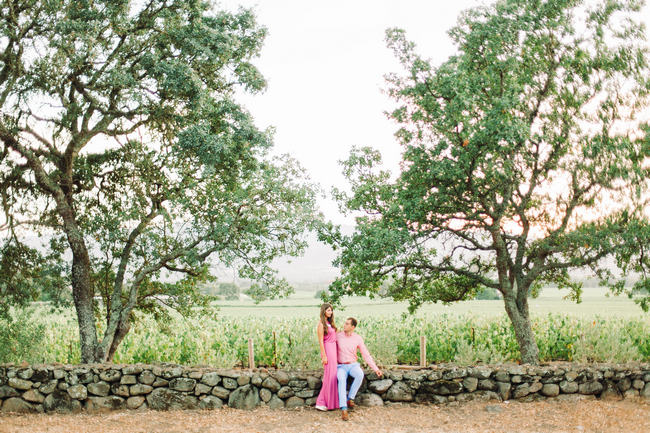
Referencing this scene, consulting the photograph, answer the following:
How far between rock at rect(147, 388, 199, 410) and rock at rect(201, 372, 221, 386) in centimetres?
40

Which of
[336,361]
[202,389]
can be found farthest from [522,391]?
[202,389]

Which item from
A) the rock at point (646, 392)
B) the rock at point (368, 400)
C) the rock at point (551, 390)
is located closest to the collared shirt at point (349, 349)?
the rock at point (368, 400)

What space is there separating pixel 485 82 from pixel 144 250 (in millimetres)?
8954

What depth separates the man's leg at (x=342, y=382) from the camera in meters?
9.91

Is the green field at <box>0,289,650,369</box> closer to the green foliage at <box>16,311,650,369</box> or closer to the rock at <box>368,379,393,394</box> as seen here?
the green foliage at <box>16,311,650,369</box>

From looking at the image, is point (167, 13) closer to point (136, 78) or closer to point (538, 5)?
point (136, 78)

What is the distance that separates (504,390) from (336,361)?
11.4 ft

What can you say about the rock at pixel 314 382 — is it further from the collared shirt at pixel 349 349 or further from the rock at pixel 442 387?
the rock at pixel 442 387

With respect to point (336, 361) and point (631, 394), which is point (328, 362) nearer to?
point (336, 361)

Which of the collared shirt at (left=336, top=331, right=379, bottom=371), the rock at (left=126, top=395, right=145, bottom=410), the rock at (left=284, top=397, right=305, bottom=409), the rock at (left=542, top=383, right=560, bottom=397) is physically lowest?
the rock at (left=126, top=395, right=145, bottom=410)

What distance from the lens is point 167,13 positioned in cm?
1280


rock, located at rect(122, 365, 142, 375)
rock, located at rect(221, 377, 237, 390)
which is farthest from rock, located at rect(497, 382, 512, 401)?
rock, located at rect(122, 365, 142, 375)

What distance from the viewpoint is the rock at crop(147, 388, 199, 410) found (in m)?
10.9

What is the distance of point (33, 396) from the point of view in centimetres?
1133
